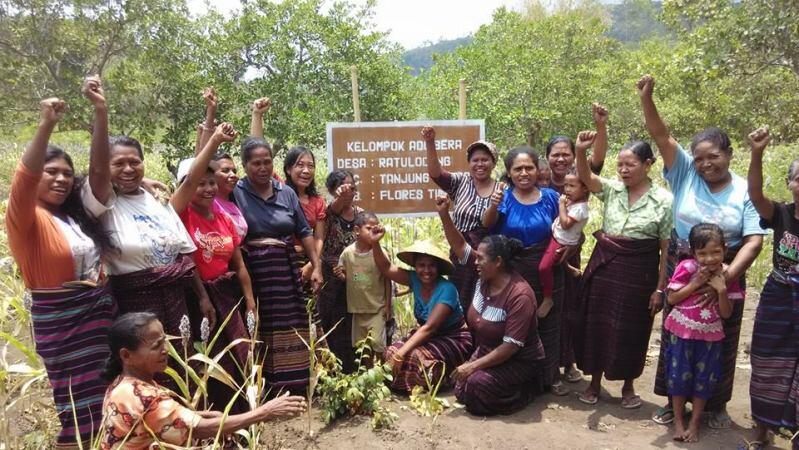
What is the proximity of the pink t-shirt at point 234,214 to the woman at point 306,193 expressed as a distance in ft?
1.98

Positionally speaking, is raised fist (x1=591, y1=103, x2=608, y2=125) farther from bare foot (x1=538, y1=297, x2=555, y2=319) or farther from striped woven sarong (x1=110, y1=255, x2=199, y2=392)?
striped woven sarong (x1=110, y1=255, x2=199, y2=392)

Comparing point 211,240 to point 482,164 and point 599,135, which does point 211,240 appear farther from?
point 599,135

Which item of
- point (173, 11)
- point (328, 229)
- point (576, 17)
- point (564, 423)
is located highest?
point (576, 17)

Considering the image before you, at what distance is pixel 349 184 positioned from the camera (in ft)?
13.2

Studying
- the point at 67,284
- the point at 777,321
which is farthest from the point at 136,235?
the point at 777,321

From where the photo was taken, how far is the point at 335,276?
4094 millimetres

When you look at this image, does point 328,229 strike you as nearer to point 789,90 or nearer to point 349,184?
point 349,184

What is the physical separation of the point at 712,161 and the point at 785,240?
54cm

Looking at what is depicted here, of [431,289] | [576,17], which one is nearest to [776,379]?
[431,289]

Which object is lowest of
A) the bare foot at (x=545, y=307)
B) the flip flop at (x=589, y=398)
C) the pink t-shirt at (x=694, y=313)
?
the flip flop at (x=589, y=398)

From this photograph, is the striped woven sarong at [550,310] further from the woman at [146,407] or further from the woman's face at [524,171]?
the woman at [146,407]

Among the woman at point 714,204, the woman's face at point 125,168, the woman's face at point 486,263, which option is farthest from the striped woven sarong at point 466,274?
the woman's face at point 125,168

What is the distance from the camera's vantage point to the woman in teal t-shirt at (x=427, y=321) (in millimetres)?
3947

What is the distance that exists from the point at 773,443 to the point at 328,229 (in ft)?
9.90
